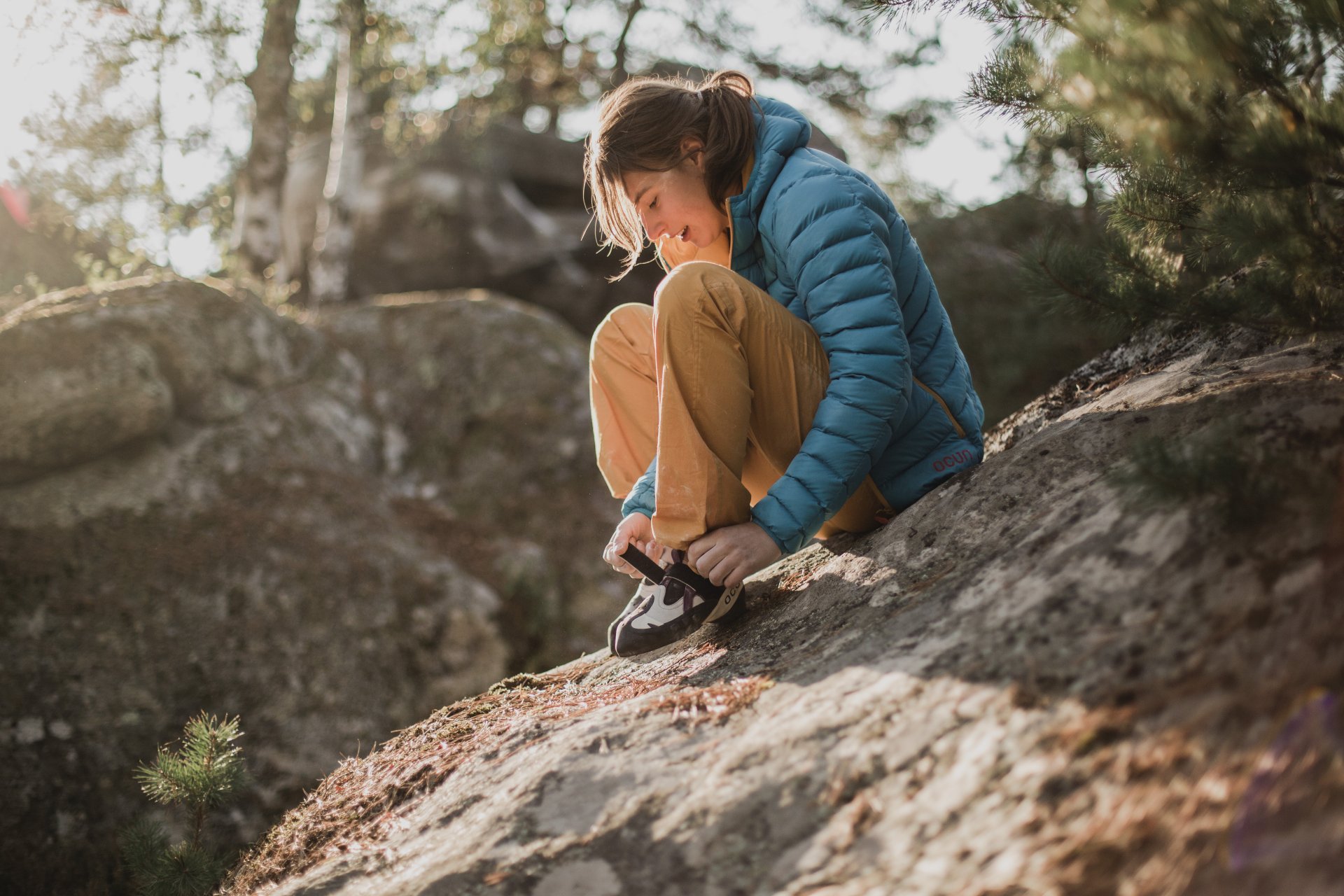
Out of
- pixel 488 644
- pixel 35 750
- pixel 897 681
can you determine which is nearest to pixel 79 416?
pixel 35 750

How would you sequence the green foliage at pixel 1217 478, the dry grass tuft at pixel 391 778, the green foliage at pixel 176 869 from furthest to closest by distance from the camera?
the green foliage at pixel 176 869 < the dry grass tuft at pixel 391 778 < the green foliage at pixel 1217 478

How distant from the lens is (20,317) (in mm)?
4535

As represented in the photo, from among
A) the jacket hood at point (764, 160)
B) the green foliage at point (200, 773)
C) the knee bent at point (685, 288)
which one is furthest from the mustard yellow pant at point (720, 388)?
the green foliage at point (200, 773)

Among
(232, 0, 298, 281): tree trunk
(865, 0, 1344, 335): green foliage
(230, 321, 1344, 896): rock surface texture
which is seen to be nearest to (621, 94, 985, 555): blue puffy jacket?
(230, 321, 1344, 896): rock surface texture

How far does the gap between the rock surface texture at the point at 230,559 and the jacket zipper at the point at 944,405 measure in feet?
6.94

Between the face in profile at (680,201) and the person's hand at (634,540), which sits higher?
the face in profile at (680,201)

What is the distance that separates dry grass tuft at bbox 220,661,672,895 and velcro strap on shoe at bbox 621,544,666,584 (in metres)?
0.26

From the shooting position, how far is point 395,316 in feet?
24.2

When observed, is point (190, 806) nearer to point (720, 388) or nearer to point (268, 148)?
point (720, 388)

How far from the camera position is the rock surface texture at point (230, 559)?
142 inches

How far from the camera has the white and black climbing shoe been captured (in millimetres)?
2205

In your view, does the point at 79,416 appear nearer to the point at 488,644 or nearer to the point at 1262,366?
the point at 488,644

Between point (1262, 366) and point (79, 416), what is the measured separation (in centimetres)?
495

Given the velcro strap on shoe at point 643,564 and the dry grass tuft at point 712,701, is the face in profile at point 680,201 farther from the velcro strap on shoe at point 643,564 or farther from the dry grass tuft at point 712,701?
the dry grass tuft at point 712,701
